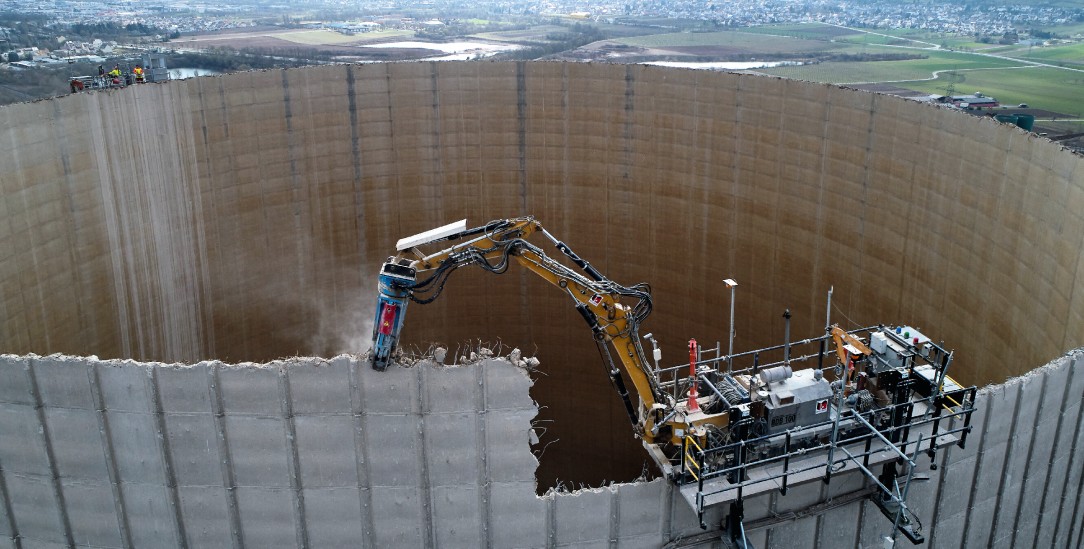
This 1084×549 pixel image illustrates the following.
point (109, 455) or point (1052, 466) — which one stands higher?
point (109, 455)

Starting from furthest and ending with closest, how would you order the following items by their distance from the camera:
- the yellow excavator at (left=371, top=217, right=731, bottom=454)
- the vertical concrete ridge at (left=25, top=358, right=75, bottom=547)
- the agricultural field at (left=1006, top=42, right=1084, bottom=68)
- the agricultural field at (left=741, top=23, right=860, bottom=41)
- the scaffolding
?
1. the agricultural field at (left=741, top=23, right=860, bottom=41)
2. the agricultural field at (left=1006, top=42, right=1084, bottom=68)
3. the yellow excavator at (left=371, top=217, right=731, bottom=454)
4. the vertical concrete ridge at (left=25, top=358, right=75, bottom=547)
5. the scaffolding

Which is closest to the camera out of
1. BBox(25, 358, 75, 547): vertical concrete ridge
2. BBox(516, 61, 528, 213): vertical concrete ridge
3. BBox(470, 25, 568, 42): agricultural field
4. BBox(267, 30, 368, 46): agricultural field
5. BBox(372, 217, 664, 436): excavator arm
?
BBox(25, 358, 75, 547): vertical concrete ridge

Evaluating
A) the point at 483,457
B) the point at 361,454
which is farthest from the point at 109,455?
the point at 483,457

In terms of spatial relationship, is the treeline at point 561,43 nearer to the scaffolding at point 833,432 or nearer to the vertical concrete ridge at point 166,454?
the scaffolding at point 833,432

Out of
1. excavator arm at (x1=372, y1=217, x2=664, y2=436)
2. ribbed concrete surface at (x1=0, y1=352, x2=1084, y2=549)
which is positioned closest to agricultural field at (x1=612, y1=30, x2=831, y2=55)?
excavator arm at (x1=372, y1=217, x2=664, y2=436)

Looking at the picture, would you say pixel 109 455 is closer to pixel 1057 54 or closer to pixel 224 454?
pixel 224 454

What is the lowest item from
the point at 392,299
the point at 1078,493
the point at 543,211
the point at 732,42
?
the point at 1078,493

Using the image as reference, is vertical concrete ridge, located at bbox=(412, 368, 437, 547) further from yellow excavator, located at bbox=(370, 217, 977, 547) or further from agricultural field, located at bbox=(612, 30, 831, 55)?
agricultural field, located at bbox=(612, 30, 831, 55)
